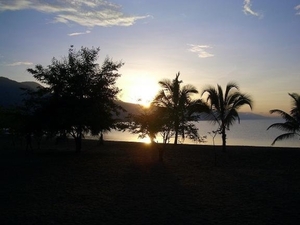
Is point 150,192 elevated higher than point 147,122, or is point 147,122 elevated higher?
point 147,122

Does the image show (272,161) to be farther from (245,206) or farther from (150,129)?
(245,206)

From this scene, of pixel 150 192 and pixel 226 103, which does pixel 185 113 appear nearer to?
pixel 226 103

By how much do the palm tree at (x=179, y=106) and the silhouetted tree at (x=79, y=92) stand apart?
4.14 meters

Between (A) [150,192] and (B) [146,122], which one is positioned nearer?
(A) [150,192]

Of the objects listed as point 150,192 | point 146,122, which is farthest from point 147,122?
point 150,192

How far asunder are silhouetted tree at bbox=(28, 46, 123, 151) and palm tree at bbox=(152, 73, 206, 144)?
4.14 meters

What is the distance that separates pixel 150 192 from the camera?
1049 cm

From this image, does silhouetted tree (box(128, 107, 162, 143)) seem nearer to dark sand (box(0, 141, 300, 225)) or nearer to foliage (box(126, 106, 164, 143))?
foliage (box(126, 106, 164, 143))

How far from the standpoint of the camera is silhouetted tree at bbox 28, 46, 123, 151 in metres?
20.2

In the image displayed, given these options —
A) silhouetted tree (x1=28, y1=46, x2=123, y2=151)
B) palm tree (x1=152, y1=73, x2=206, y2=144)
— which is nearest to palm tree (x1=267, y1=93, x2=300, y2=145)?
palm tree (x1=152, y1=73, x2=206, y2=144)

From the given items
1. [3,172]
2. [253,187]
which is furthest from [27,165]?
[253,187]

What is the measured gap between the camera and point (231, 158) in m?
19.5

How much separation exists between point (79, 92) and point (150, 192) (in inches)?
479

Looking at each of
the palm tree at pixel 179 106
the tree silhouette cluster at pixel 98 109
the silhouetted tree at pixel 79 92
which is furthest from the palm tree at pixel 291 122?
the silhouetted tree at pixel 79 92
